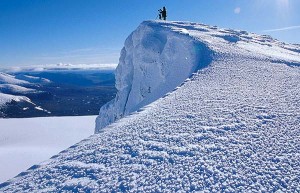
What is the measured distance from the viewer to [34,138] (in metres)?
22.8

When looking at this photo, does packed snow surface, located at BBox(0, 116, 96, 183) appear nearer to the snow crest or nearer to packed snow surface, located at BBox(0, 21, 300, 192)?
the snow crest

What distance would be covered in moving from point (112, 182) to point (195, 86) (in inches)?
110

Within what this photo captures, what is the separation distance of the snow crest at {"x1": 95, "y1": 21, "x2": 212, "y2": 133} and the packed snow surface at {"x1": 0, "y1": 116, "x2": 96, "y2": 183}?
16.7 feet

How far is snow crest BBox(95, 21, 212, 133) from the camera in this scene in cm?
675

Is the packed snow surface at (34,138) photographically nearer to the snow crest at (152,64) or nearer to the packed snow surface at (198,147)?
the snow crest at (152,64)

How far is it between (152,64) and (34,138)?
16.2 metres

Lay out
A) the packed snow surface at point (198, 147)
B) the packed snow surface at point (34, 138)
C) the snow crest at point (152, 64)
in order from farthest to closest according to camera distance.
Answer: the packed snow surface at point (34, 138) → the snow crest at point (152, 64) → the packed snow surface at point (198, 147)

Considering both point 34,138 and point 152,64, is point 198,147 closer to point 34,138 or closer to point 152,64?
point 152,64

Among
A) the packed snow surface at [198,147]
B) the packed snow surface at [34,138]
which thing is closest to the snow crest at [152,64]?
the packed snow surface at [198,147]

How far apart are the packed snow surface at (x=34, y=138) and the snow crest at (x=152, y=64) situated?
16.7 ft

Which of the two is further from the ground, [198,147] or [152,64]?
[152,64]

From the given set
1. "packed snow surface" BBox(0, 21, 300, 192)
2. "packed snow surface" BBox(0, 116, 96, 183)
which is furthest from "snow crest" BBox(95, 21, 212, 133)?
"packed snow surface" BBox(0, 116, 96, 183)

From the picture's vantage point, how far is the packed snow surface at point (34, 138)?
16122 millimetres

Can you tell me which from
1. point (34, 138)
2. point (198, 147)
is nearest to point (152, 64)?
point (198, 147)
